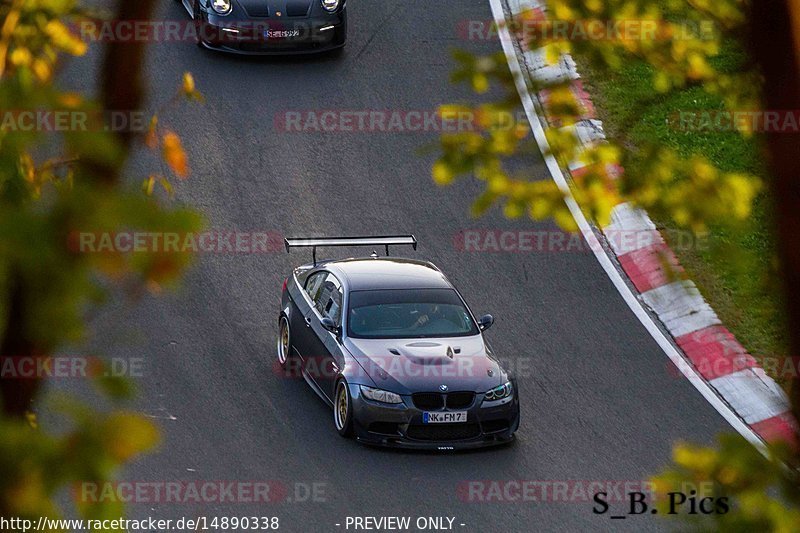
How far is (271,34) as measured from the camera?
17562 mm

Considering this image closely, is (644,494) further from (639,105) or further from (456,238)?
(639,105)

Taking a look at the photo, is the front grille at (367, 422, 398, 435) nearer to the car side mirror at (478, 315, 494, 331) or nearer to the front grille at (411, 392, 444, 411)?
the front grille at (411, 392, 444, 411)

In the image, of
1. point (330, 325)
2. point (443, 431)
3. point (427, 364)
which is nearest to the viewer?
point (443, 431)

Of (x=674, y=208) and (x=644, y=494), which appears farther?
(x=644, y=494)

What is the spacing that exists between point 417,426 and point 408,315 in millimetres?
1259

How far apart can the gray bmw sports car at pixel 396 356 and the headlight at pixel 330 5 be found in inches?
228

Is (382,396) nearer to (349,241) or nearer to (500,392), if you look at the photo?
(500,392)

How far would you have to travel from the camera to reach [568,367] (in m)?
12.6

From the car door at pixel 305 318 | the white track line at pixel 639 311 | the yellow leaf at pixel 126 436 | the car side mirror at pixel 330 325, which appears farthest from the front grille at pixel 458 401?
the yellow leaf at pixel 126 436

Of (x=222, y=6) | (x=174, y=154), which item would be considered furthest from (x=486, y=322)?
(x=174, y=154)

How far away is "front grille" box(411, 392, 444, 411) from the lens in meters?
10.9

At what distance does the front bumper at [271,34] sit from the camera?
17.4 meters

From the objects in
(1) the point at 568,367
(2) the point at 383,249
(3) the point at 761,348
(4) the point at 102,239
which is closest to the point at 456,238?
(2) the point at 383,249

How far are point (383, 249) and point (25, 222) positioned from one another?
484 inches
